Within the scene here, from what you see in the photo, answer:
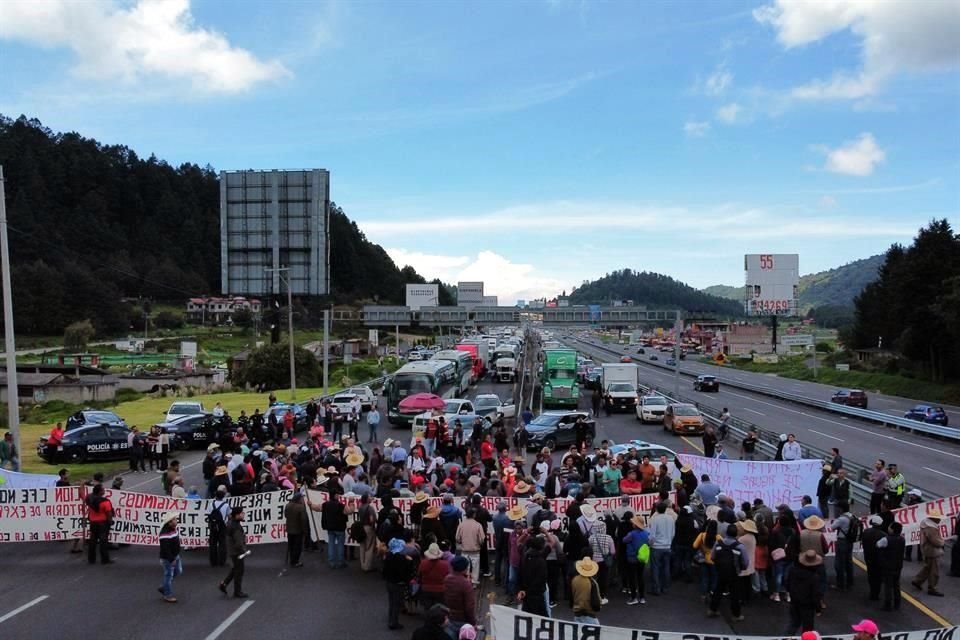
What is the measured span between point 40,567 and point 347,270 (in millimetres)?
175327

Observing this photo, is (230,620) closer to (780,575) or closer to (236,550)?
(236,550)

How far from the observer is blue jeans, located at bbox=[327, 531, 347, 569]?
48.4ft

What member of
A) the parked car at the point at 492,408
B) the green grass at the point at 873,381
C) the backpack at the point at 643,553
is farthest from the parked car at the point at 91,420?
the green grass at the point at 873,381

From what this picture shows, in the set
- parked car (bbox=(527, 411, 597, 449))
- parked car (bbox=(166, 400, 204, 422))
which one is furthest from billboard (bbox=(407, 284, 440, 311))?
parked car (bbox=(527, 411, 597, 449))

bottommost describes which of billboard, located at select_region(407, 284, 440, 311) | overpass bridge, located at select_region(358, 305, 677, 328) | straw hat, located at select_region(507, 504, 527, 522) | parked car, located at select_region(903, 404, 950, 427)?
parked car, located at select_region(903, 404, 950, 427)

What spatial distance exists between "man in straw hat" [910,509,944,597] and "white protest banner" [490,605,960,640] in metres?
4.81

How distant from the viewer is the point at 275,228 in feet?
180

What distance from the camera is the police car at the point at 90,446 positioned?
92.0 feet

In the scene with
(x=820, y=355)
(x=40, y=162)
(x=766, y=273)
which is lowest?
(x=820, y=355)

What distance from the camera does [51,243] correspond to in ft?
462

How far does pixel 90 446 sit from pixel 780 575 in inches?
962

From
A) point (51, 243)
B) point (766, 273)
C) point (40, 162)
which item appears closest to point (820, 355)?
point (766, 273)

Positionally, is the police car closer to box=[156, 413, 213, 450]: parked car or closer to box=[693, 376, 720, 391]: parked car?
box=[156, 413, 213, 450]: parked car

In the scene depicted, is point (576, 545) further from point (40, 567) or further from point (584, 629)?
point (40, 567)
